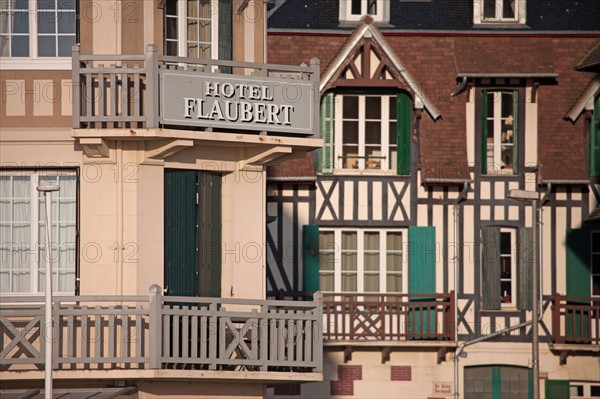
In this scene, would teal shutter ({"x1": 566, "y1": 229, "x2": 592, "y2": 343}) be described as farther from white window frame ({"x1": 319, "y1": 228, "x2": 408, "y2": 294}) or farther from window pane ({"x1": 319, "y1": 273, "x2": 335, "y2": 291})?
window pane ({"x1": 319, "y1": 273, "x2": 335, "y2": 291})

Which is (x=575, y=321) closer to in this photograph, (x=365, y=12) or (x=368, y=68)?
(x=368, y=68)

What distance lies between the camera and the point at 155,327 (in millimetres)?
25516

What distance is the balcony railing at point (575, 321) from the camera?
40.2 m

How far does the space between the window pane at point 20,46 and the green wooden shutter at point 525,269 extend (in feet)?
56.7

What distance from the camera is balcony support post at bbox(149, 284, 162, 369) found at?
83.6 feet

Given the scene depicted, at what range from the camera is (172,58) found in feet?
85.6

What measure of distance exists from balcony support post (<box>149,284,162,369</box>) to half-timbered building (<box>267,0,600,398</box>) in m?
14.7

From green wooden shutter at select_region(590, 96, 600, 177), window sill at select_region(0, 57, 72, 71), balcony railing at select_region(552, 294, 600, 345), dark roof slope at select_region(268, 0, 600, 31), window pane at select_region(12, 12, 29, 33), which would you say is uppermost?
dark roof slope at select_region(268, 0, 600, 31)

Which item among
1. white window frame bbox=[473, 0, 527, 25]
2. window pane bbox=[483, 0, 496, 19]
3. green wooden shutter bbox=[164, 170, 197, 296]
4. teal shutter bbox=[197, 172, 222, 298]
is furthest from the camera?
window pane bbox=[483, 0, 496, 19]

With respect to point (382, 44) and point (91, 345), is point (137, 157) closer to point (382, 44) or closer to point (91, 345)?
point (91, 345)

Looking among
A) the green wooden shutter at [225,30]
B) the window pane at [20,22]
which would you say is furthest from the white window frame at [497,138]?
the window pane at [20,22]

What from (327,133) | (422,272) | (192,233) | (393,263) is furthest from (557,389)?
(192,233)

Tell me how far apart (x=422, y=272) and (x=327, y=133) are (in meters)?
3.78

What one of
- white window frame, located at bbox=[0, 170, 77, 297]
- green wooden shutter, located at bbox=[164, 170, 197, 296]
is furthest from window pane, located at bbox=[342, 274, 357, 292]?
white window frame, located at bbox=[0, 170, 77, 297]
